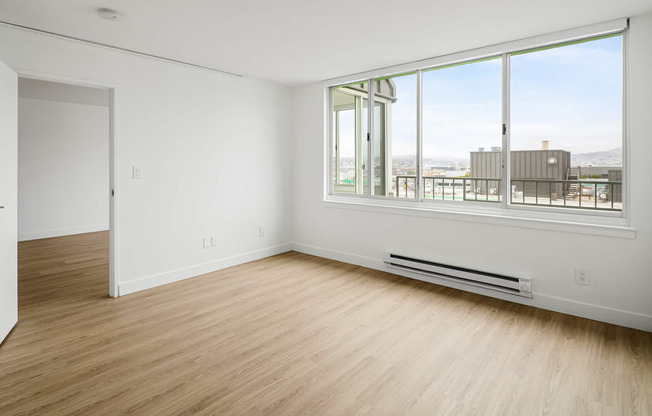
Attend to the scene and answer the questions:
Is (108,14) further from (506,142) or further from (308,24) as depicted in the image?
(506,142)

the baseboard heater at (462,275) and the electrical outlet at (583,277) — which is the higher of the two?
the electrical outlet at (583,277)

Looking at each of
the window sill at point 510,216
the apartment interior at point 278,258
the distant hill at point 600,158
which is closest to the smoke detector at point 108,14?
the apartment interior at point 278,258

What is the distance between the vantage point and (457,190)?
13.7 ft

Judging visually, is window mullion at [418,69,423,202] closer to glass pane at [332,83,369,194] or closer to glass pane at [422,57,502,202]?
glass pane at [422,57,502,202]

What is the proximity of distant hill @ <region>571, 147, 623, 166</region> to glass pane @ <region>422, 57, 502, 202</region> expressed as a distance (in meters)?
0.66

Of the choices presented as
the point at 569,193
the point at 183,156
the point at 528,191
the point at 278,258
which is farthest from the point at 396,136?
the point at 183,156

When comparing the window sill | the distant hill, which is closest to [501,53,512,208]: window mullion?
the window sill

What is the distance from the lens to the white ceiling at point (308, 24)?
107 inches

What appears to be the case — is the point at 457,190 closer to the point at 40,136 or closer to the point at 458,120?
the point at 458,120

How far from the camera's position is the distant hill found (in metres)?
3.20

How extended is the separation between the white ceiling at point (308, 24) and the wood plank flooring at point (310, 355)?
8.12 ft

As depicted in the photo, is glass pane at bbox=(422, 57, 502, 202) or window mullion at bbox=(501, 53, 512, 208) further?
glass pane at bbox=(422, 57, 502, 202)

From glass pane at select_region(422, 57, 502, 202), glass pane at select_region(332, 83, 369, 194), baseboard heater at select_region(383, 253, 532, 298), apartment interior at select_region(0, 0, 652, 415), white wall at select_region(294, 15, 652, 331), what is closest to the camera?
apartment interior at select_region(0, 0, 652, 415)

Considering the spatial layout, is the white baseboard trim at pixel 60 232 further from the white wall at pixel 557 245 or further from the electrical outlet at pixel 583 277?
the electrical outlet at pixel 583 277
